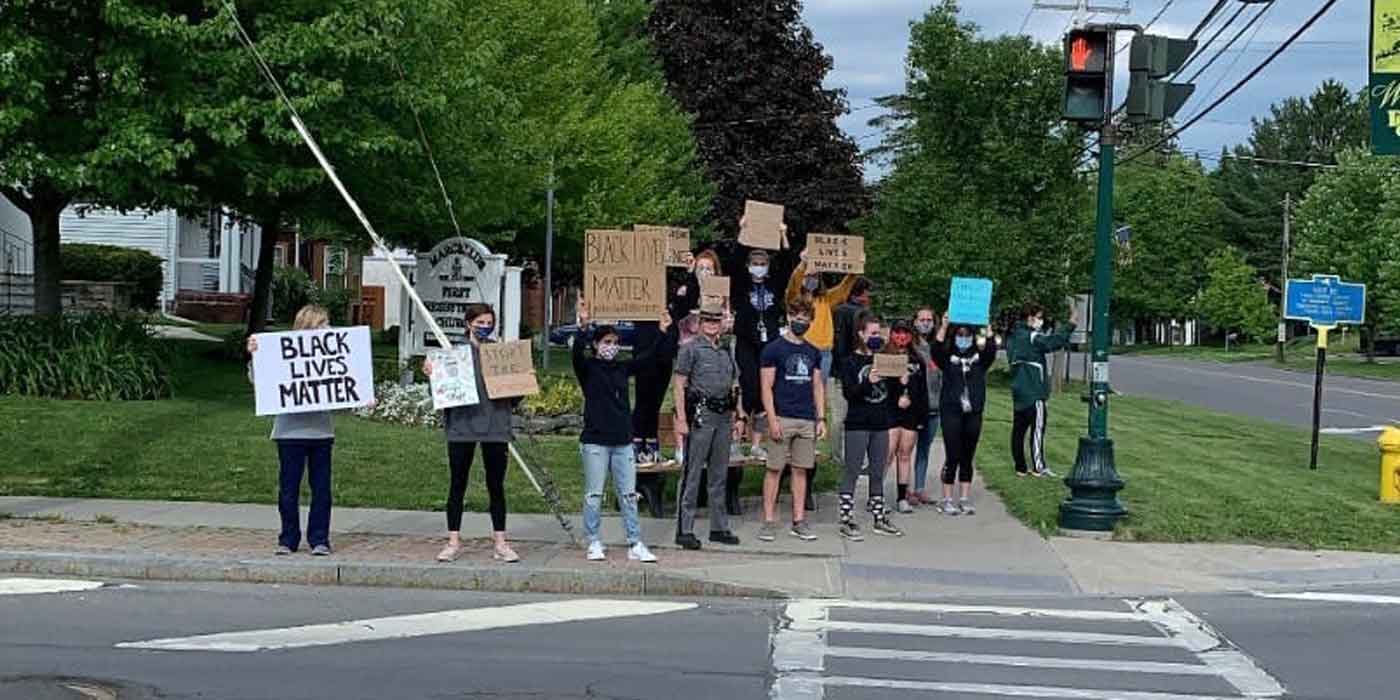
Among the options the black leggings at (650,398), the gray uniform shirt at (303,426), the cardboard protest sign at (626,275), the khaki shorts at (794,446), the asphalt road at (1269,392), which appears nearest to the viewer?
the gray uniform shirt at (303,426)

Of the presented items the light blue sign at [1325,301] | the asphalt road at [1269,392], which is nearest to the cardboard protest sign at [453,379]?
the light blue sign at [1325,301]

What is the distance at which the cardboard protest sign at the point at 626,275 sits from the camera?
11.8 meters

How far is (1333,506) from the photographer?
15.1 metres

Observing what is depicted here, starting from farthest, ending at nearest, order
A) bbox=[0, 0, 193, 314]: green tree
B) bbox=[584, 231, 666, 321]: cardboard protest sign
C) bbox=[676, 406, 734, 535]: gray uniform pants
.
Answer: bbox=[0, 0, 193, 314]: green tree
bbox=[584, 231, 666, 321]: cardboard protest sign
bbox=[676, 406, 734, 535]: gray uniform pants

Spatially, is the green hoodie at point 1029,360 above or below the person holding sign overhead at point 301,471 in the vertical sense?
above

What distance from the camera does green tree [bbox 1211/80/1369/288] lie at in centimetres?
9912

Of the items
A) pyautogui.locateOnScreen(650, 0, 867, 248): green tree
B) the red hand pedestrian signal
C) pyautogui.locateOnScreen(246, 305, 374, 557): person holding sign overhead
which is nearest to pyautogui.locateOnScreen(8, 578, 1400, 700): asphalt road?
pyautogui.locateOnScreen(246, 305, 374, 557): person holding sign overhead

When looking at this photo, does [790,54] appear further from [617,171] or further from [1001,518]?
[1001,518]

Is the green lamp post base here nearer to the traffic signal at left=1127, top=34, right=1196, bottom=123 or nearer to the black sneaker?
the traffic signal at left=1127, top=34, right=1196, bottom=123

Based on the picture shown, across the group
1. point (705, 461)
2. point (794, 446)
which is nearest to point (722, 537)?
point (705, 461)

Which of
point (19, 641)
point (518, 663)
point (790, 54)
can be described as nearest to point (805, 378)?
point (518, 663)

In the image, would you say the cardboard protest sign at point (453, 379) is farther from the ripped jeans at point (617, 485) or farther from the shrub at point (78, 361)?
the shrub at point (78, 361)

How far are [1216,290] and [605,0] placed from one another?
2058 inches

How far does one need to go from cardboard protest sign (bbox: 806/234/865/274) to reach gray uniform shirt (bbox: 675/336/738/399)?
254 centimetres
